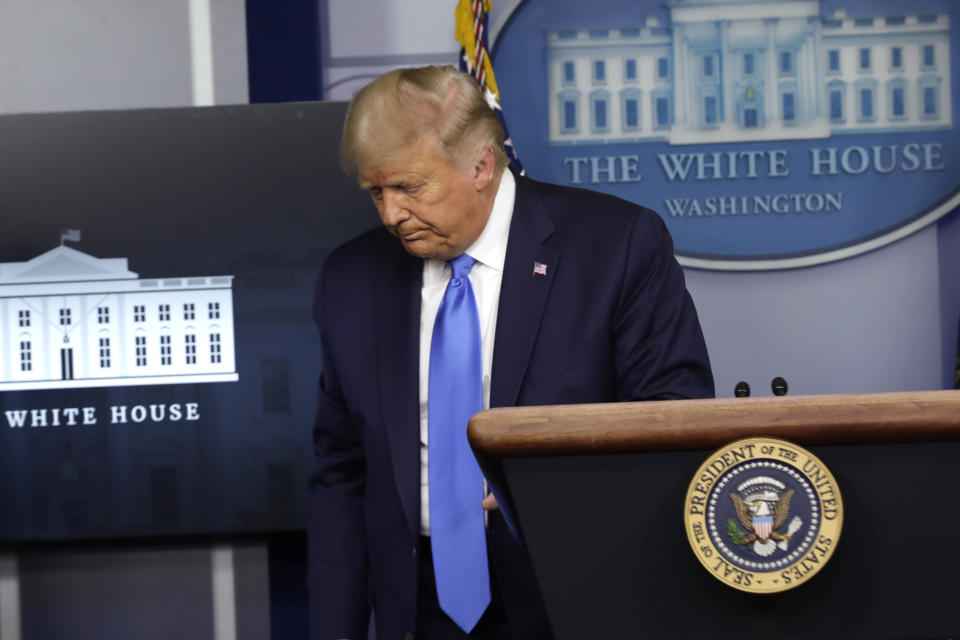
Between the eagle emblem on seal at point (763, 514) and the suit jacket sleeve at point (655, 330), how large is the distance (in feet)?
1.78

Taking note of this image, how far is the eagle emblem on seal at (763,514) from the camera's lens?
0.74 metres

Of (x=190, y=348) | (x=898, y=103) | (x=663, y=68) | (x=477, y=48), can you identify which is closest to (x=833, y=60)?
(x=898, y=103)

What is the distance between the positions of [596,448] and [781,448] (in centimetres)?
14

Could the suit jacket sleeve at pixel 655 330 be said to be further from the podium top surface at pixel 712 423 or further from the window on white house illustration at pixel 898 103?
the window on white house illustration at pixel 898 103

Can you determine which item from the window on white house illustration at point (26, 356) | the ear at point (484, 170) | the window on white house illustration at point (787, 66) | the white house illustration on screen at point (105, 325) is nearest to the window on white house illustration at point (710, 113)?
the window on white house illustration at point (787, 66)

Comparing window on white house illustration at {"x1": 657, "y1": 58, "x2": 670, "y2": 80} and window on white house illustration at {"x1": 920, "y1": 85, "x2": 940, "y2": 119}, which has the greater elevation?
window on white house illustration at {"x1": 657, "y1": 58, "x2": 670, "y2": 80}

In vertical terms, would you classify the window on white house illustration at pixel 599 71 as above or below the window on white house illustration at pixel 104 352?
above

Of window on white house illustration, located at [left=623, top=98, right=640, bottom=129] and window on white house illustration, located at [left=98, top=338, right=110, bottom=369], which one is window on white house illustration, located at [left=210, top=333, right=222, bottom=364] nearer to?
window on white house illustration, located at [left=98, top=338, right=110, bottom=369]

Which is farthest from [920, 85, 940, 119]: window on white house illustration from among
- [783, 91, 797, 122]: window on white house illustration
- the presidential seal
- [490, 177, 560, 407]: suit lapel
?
the presidential seal

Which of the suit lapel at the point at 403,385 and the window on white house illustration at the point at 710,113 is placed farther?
the window on white house illustration at the point at 710,113

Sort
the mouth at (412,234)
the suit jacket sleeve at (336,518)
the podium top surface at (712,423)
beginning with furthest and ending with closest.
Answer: the suit jacket sleeve at (336,518)
the mouth at (412,234)
the podium top surface at (712,423)

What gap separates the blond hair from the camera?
55.1 inches

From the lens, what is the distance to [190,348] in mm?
2648

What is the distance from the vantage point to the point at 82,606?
2881 millimetres
